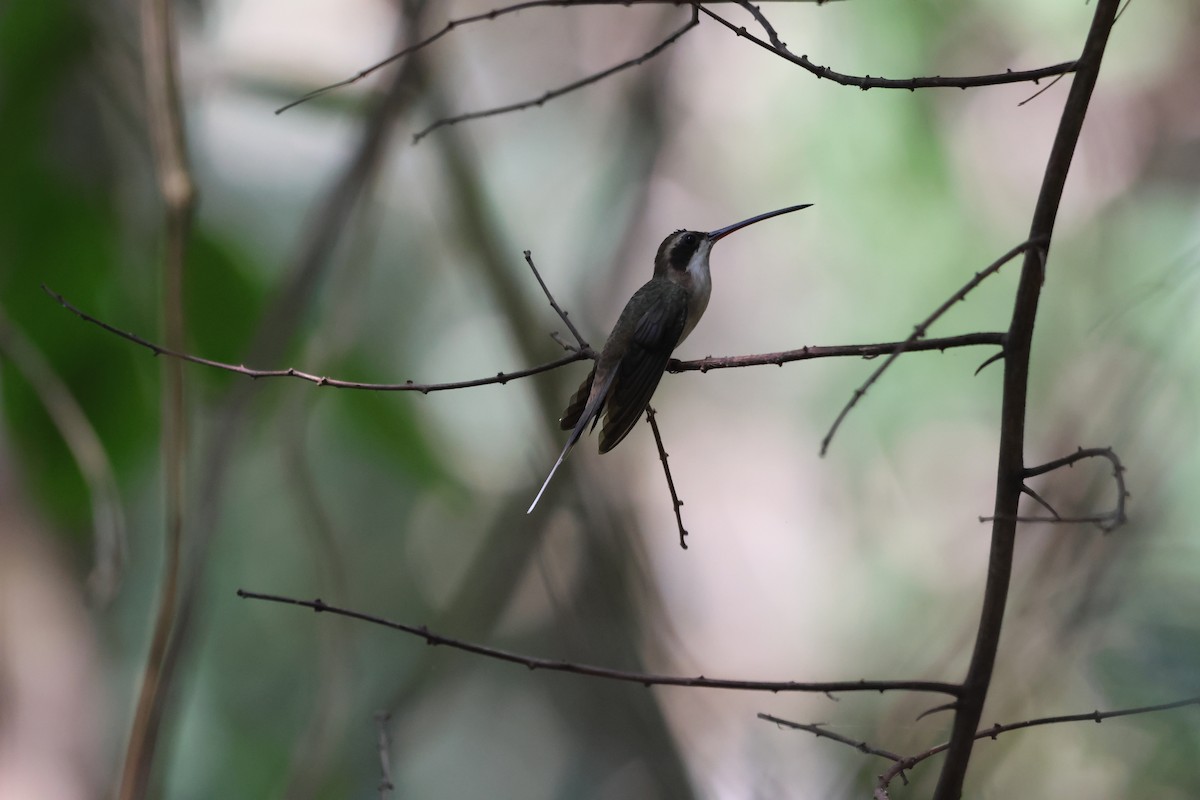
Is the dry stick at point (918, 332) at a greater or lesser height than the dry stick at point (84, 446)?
lesser

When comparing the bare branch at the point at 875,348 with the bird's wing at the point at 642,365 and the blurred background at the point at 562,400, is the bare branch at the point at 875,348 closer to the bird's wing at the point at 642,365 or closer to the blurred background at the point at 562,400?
the bird's wing at the point at 642,365

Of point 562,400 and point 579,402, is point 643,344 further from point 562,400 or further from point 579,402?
point 562,400

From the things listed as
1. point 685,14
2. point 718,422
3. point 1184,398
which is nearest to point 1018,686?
point 1184,398

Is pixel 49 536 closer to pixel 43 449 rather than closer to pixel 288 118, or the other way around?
pixel 43 449

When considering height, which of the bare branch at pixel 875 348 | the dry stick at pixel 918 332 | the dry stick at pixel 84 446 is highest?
the dry stick at pixel 84 446

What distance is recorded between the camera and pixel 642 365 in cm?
102

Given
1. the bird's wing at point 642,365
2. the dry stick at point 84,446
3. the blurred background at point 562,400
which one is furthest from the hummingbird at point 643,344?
the dry stick at point 84,446

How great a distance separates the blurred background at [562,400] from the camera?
179cm

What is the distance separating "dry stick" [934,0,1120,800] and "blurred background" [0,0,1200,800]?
0.92 meters

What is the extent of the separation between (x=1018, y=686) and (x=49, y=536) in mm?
1969

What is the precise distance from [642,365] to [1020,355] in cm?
40

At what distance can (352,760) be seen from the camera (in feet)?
7.09

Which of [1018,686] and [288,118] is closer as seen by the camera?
[1018,686]

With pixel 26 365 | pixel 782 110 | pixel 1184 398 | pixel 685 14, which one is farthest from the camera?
pixel 685 14
